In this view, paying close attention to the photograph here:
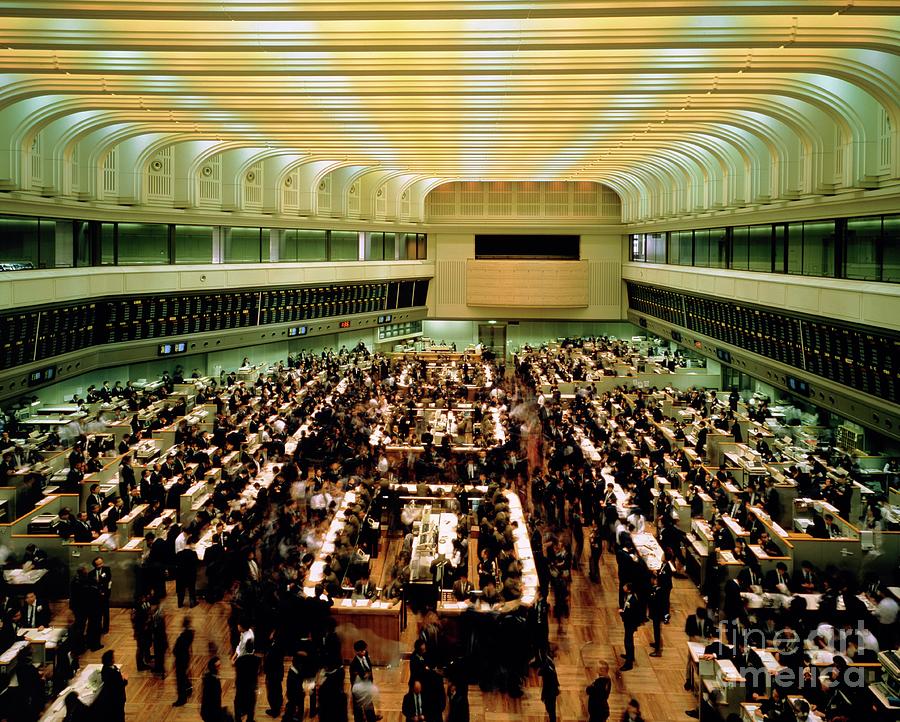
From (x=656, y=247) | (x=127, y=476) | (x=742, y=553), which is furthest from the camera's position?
(x=656, y=247)

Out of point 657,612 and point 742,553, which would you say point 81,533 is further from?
point 742,553

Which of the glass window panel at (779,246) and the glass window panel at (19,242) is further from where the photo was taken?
the glass window panel at (779,246)

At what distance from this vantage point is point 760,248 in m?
17.7

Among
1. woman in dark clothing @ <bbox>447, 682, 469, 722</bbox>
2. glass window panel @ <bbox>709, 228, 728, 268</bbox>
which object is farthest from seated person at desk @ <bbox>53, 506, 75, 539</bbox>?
glass window panel @ <bbox>709, 228, 728, 268</bbox>

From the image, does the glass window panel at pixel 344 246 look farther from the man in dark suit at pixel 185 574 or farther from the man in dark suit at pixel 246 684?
the man in dark suit at pixel 246 684

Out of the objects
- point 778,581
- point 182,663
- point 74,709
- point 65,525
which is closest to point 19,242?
point 65,525

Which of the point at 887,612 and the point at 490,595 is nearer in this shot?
the point at 887,612

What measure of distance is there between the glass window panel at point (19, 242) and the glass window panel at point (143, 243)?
3415mm

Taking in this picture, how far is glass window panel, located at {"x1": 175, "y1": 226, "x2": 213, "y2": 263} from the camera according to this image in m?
21.3

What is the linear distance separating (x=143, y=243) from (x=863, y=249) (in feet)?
52.7

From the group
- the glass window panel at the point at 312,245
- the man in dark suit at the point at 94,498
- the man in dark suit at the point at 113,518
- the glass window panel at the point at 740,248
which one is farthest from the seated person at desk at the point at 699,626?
the glass window panel at the point at 312,245

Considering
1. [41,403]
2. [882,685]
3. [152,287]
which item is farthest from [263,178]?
[882,685]

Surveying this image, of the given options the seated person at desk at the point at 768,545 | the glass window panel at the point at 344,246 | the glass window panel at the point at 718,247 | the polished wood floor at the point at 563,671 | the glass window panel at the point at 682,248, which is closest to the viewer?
the polished wood floor at the point at 563,671

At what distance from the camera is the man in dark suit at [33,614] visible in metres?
8.90
